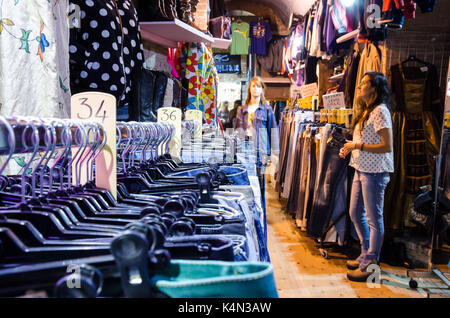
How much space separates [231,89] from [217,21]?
4589 mm

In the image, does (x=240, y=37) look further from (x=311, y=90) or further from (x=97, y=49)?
(x=97, y=49)

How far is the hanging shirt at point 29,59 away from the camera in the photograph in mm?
1085

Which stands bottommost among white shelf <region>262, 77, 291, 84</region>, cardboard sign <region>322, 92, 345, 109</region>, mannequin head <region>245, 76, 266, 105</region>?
cardboard sign <region>322, 92, 345, 109</region>

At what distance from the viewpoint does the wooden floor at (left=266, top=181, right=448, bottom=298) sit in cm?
238

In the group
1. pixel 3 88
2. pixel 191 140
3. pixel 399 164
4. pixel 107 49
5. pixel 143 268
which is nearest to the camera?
pixel 143 268

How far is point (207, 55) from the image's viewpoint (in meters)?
3.67

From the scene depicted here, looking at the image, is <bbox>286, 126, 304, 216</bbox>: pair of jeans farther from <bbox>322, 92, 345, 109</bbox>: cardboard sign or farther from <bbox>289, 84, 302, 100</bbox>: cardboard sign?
<bbox>289, 84, 302, 100</bbox>: cardboard sign

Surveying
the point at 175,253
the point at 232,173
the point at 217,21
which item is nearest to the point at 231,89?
the point at 217,21

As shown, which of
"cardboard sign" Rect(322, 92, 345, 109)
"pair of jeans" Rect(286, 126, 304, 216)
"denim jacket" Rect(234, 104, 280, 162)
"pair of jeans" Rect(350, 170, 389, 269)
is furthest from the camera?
"denim jacket" Rect(234, 104, 280, 162)

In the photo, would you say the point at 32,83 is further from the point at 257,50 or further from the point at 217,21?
the point at 257,50

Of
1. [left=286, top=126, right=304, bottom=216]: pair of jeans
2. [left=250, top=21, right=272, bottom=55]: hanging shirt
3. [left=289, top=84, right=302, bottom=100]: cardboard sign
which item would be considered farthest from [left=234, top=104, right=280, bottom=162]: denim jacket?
[left=250, top=21, right=272, bottom=55]: hanging shirt

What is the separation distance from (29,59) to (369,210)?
7.34 feet

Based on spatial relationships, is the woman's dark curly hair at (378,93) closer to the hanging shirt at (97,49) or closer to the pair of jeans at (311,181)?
the pair of jeans at (311,181)

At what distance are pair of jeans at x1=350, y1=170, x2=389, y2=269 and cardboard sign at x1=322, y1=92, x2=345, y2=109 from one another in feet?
2.73
